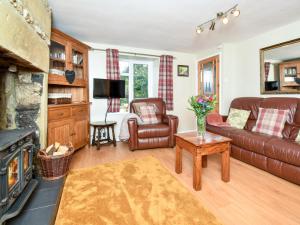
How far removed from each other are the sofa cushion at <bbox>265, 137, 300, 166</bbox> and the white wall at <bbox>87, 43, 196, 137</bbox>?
2460mm

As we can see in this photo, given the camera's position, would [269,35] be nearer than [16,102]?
No

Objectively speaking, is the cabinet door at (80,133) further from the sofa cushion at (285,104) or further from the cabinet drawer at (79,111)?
the sofa cushion at (285,104)

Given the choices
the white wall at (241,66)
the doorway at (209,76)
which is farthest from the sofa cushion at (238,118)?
the doorway at (209,76)

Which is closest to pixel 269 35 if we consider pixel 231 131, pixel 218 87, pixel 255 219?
pixel 218 87

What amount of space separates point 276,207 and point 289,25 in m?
2.74

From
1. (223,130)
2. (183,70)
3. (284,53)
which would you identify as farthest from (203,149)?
(183,70)

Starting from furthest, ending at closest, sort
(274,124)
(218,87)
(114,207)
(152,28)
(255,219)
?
(218,87) → (152,28) → (274,124) → (114,207) → (255,219)

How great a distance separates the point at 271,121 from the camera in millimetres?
2543

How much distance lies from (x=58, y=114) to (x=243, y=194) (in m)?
2.60

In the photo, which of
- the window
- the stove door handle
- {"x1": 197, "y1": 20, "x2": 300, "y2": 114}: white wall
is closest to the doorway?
{"x1": 197, "y1": 20, "x2": 300, "y2": 114}: white wall

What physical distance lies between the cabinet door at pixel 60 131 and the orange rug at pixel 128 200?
0.61 metres

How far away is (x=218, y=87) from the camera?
12.7ft

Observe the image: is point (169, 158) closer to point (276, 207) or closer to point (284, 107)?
point (276, 207)

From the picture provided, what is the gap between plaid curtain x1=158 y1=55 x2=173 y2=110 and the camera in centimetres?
407
